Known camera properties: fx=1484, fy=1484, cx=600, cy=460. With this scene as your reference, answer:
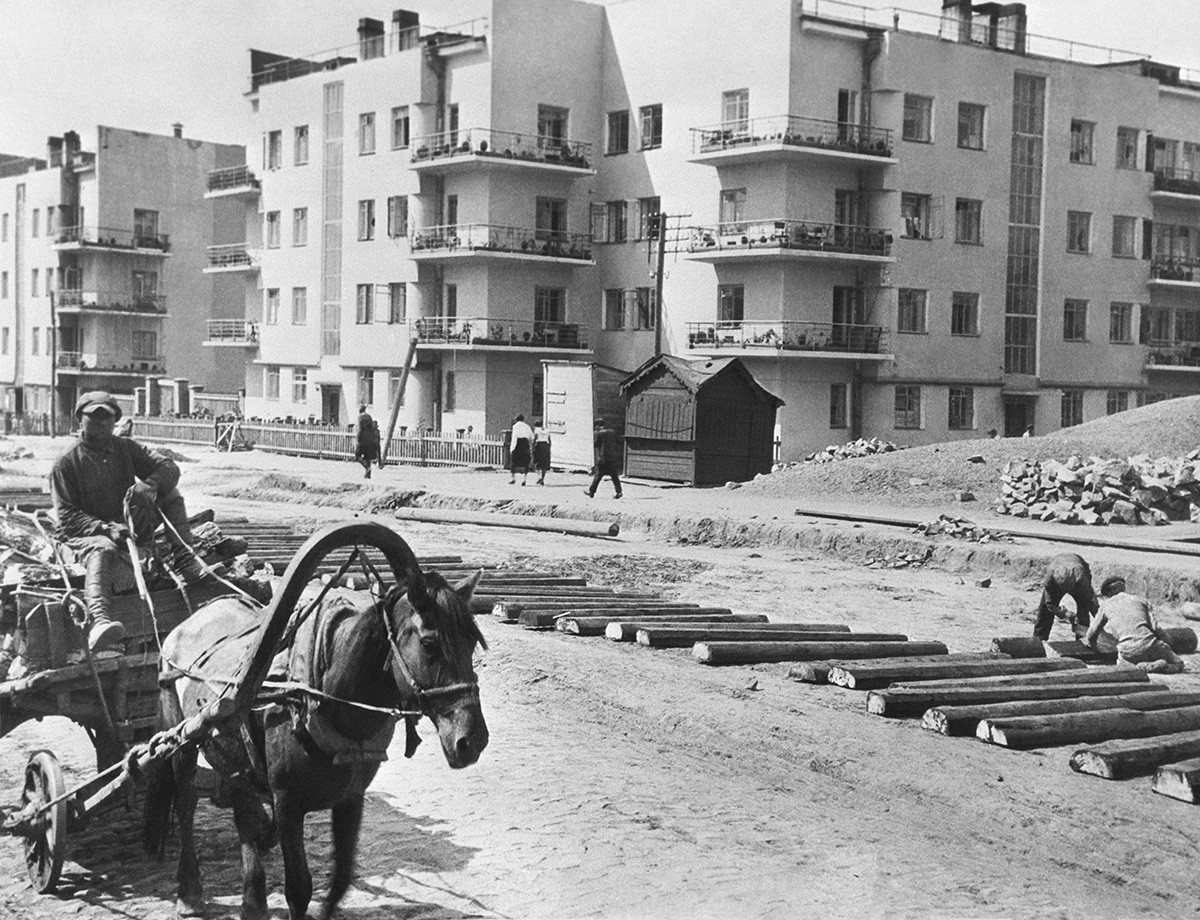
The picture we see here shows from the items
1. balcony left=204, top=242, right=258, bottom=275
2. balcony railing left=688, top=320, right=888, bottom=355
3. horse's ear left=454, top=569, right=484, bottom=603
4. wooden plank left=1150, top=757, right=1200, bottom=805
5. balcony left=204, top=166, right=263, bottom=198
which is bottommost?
wooden plank left=1150, top=757, right=1200, bottom=805

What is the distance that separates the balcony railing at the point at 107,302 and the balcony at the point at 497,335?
1146 inches

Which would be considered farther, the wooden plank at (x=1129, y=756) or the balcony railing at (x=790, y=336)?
the balcony railing at (x=790, y=336)

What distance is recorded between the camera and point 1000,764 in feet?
37.5

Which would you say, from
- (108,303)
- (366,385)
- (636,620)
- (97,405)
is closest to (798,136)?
(366,385)

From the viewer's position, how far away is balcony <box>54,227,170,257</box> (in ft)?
257

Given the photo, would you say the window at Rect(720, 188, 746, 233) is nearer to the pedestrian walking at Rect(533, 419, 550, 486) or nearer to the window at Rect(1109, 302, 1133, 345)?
the pedestrian walking at Rect(533, 419, 550, 486)

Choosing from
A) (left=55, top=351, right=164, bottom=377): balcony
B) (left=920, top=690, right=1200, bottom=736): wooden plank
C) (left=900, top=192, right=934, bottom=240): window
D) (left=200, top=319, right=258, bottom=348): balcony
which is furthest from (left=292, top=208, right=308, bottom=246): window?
(left=920, top=690, right=1200, bottom=736): wooden plank

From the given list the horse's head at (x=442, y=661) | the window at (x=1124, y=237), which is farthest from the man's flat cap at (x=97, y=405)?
the window at (x=1124, y=237)

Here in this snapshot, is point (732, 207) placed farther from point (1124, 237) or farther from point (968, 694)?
point (968, 694)

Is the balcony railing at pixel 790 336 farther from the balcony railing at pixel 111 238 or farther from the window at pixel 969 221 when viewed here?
the balcony railing at pixel 111 238

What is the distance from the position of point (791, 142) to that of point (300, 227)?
25.7m

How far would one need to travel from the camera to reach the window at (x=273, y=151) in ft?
218

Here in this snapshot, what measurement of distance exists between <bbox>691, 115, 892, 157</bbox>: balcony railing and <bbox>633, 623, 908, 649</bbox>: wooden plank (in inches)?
1362

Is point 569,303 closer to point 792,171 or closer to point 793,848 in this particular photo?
point 792,171
